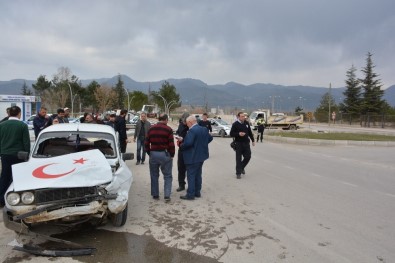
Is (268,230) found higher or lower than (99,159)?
lower

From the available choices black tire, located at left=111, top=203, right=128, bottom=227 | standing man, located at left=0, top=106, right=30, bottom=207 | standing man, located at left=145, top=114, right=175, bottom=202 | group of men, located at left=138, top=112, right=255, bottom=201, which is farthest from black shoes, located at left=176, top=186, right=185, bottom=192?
standing man, located at left=0, top=106, right=30, bottom=207

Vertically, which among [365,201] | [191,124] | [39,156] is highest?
[191,124]

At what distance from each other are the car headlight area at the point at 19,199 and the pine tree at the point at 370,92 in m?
65.9

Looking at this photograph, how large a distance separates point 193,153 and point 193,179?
544 millimetres

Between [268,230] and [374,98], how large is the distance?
65058 millimetres

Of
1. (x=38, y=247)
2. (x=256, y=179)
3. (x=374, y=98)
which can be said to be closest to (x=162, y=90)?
(x=374, y=98)

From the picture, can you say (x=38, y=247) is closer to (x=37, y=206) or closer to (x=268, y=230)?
(x=37, y=206)

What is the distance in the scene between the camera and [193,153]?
766 cm

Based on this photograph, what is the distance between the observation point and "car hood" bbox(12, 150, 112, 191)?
15.5 ft

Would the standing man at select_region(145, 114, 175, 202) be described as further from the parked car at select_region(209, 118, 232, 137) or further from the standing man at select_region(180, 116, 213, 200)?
the parked car at select_region(209, 118, 232, 137)

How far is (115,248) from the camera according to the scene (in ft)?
15.7

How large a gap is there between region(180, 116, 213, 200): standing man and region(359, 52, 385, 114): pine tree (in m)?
62.1

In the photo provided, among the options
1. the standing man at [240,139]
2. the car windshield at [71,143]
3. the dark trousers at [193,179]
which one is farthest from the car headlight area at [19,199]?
the standing man at [240,139]

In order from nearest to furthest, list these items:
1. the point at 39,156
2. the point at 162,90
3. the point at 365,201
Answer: the point at 39,156 → the point at 365,201 → the point at 162,90
